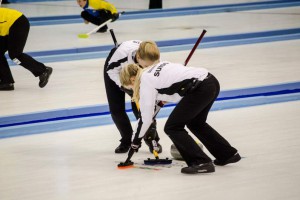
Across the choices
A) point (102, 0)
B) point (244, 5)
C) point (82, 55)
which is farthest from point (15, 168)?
point (244, 5)

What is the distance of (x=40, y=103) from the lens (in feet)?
26.7

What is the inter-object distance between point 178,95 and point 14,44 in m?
3.67

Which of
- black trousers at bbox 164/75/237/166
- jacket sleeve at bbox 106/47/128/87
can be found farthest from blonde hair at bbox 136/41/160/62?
jacket sleeve at bbox 106/47/128/87

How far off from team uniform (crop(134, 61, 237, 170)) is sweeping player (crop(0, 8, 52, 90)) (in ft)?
11.9

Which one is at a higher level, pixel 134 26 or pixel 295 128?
pixel 295 128

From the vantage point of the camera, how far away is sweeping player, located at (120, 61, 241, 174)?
524 cm

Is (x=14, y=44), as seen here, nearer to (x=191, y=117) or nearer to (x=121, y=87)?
(x=121, y=87)

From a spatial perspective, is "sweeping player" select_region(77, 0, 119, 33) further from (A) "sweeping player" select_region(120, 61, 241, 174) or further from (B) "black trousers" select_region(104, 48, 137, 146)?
(A) "sweeping player" select_region(120, 61, 241, 174)

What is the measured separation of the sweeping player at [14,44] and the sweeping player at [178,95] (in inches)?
136

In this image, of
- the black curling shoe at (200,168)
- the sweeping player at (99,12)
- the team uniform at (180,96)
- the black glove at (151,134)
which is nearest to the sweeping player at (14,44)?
the black glove at (151,134)

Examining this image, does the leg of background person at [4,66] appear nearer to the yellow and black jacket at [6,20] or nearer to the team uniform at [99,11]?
the yellow and black jacket at [6,20]

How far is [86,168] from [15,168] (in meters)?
0.53

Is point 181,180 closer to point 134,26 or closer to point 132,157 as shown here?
point 132,157

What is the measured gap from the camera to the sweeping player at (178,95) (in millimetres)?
5238
